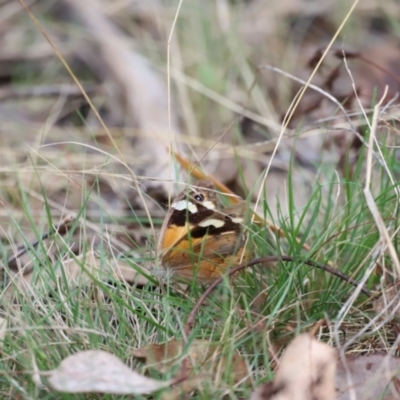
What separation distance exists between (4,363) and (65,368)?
0.96ft

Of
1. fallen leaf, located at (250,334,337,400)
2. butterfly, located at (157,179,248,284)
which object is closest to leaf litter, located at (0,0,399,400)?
fallen leaf, located at (250,334,337,400)

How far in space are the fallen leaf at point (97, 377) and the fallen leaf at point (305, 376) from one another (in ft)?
0.79

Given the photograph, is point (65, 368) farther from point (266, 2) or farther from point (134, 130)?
point (266, 2)

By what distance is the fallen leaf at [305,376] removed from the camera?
56.2 inches

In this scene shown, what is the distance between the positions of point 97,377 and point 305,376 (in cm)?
46

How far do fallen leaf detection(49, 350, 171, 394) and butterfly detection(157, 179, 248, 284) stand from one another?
1.47 ft

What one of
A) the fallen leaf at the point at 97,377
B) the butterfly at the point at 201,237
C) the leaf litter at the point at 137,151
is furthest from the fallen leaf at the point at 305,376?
the butterfly at the point at 201,237

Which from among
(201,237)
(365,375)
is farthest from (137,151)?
(365,375)

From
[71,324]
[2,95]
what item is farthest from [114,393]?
[2,95]

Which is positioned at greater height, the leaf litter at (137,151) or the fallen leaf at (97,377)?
the fallen leaf at (97,377)

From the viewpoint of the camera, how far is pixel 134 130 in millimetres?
3637

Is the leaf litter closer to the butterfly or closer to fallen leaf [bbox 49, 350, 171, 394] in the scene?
fallen leaf [bbox 49, 350, 171, 394]

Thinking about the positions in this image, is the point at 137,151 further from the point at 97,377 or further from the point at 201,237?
the point at 97,377

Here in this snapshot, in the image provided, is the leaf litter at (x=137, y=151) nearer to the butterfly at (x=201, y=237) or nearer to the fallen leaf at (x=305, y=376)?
the fallen leaf at (x=305, y=376)
